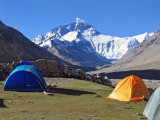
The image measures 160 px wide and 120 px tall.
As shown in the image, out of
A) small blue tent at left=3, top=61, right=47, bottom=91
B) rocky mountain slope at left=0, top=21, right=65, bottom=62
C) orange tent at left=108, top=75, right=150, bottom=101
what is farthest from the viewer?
rocky mountain slope at left=0, top=21, right=65, bottom=62

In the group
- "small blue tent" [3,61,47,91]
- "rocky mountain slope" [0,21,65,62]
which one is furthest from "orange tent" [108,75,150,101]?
"rocky mountain slope" [0,21,65,62]

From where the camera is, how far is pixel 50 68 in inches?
1177

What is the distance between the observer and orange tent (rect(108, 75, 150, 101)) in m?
15.5

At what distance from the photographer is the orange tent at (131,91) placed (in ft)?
50.8

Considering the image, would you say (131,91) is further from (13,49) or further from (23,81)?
(13,49)

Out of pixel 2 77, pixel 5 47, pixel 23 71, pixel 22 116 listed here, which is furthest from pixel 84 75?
pixel 5 47

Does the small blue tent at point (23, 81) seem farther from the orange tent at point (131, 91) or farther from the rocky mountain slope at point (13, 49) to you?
the rocky mountain slope at point (13, 49)

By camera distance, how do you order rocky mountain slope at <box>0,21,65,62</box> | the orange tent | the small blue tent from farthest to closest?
rocky mountain slope at <box>0,21,65,62</box> → the small blue tent → the orange tent

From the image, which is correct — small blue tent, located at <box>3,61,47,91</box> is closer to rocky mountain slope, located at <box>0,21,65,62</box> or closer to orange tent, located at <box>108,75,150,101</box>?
orange tent, located at <box>108,75,150,101</box>

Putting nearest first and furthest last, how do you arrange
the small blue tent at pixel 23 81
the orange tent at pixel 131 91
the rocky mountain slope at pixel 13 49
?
the orange tent at pixel 131 91, the small blue tent at pixel 23 81, the rocky mountain slope at pixel 13 49

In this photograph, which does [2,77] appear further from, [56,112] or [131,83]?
[56,112]

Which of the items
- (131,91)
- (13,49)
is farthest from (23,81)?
(13,49)

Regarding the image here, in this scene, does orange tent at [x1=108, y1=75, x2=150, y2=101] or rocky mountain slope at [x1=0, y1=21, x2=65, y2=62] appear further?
rocky mountain slope at [x1=0, y1=21, x2=65, y2=62]

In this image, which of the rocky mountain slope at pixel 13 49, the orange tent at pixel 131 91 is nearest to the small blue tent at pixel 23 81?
the orange tent at pixel 131 91
